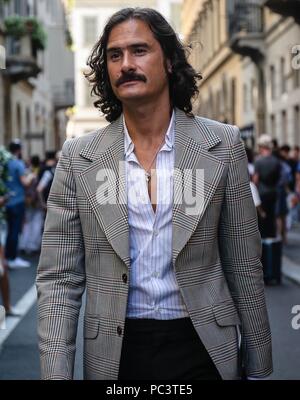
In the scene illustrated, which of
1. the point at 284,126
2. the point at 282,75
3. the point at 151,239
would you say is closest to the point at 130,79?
the point at 151,239

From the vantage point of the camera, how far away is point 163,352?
→ 3.07 meters

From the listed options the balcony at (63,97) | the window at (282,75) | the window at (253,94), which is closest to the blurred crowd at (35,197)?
the window at (282,75)

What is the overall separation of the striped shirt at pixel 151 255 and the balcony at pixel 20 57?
1154 inches

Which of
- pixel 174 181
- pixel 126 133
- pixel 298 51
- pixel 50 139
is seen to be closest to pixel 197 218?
pixel 174 181

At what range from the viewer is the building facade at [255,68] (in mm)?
28734

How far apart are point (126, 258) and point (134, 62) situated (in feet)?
1.87

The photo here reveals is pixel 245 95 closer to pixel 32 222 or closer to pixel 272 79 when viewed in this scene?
pixel 272 79

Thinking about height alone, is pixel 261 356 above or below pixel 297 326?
above

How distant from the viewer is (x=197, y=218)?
10.2 feet

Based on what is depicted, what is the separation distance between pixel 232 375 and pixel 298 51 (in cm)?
484

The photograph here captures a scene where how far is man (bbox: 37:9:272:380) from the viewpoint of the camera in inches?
121

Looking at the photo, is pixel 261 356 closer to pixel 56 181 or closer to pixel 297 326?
pixel 56 181

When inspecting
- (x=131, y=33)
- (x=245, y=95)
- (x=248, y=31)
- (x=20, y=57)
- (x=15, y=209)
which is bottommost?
(x=245, y=95)

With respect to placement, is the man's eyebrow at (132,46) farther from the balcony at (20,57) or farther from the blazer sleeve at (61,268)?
A: the balcony at (20,57)
